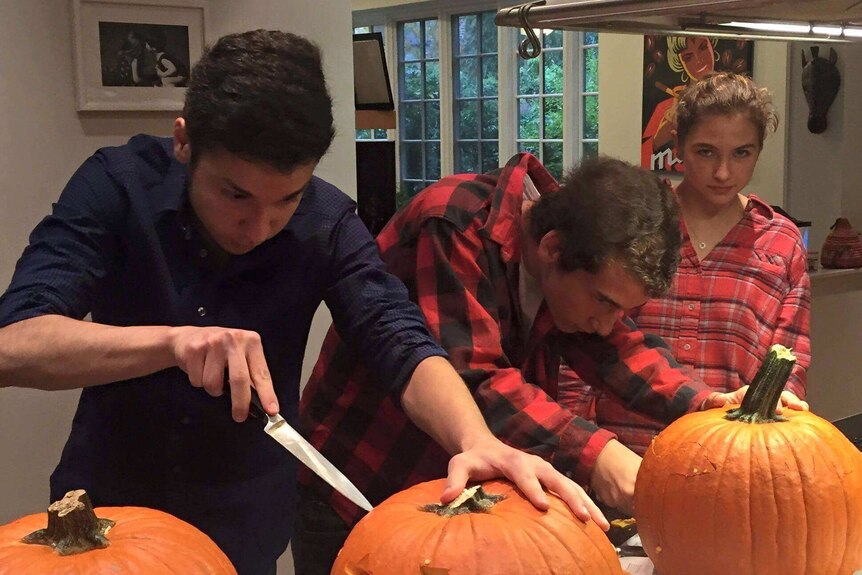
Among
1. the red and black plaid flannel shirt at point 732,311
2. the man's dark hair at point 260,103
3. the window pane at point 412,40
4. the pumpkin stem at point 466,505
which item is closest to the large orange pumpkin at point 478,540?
the pumpkin stem at point 466,505

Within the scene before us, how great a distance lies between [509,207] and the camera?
1.37m

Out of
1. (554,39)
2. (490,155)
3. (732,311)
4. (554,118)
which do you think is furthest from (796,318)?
(490,155)

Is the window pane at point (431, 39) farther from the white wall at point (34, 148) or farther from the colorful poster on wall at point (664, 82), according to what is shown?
the white wall at point (34, 148)

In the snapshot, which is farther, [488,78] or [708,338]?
[488,78]

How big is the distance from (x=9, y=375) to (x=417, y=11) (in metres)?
6.10

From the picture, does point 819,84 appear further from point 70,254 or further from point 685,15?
point 70,254

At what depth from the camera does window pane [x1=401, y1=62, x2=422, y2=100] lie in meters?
A: 6.93

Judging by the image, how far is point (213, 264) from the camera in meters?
1.31

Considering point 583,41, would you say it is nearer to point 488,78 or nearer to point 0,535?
point 488,78

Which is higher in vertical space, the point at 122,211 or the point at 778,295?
the point at 122,211

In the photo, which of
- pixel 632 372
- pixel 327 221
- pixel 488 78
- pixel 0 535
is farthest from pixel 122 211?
pixel 488 78

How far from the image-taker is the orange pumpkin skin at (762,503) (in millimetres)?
1106

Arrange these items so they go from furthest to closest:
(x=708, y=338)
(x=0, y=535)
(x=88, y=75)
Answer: (x=88, y=75) → (x=708, y=338) → (x=0, y=535)

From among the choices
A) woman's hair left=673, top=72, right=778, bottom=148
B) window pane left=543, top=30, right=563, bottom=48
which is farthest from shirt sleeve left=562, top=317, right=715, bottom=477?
window pane left=543, top=30, right=563, bottom=48
